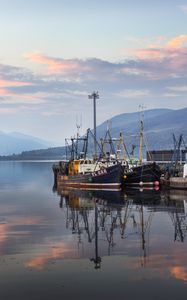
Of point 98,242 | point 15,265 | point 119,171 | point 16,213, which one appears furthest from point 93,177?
point 15,265

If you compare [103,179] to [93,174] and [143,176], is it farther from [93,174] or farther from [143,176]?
[143,176]

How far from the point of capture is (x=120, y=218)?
4600 cm

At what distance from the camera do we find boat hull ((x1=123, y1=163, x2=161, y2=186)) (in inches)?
3250

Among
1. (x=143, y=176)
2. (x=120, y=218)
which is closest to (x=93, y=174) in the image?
(x=143, y=176)

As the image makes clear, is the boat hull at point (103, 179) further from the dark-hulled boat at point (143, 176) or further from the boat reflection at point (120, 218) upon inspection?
the boat reflection at point (120, 218)

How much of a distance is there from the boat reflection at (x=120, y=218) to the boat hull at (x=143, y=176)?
7.39 metres

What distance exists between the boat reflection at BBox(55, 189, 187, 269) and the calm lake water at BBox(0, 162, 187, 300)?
2.4 inches

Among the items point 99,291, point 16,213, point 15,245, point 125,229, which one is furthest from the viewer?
point 16,213

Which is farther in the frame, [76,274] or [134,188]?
[134,188]

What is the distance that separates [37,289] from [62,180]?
233 ft

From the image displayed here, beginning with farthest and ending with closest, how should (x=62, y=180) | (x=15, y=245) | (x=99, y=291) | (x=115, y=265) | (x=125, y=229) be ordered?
(x=62, y=180) < (x=125, y=229) < (x=15, y=245) < (x=115, y=265) < (x=99, y=291)

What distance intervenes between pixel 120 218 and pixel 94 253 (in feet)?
55.2

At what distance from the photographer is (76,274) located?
24.3 metres

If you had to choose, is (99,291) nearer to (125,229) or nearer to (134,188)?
(125,229)
